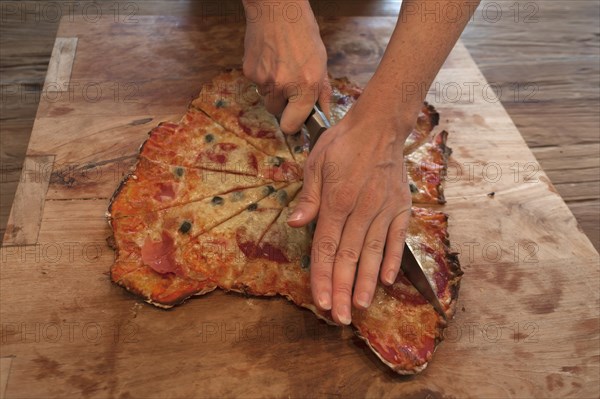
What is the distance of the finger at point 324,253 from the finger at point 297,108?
0.39m

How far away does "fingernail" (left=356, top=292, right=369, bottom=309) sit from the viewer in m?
1.57

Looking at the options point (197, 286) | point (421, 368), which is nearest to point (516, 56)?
point (421, 368)

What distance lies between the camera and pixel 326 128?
186cm

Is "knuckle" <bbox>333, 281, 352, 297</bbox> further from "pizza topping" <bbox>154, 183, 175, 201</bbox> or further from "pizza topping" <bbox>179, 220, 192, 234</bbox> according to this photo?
"pizza topping" <bbox>154, 183, 175, 201</bbox>

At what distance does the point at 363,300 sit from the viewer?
1576 mm

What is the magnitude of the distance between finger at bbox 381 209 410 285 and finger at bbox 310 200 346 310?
0.16 m

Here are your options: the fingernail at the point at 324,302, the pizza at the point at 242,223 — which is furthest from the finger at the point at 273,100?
the fingernail at the point at 324,302

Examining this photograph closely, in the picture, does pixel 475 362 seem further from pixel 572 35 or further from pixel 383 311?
pixel 572 35

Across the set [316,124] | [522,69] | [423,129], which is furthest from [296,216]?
[522,69]

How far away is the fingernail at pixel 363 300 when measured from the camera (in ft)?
5.16

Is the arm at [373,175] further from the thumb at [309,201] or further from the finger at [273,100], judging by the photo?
the finger at [273,100]

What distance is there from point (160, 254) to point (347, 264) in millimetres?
608

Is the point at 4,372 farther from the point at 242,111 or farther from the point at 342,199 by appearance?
the point at 242,111

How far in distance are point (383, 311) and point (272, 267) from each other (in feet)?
1.25
